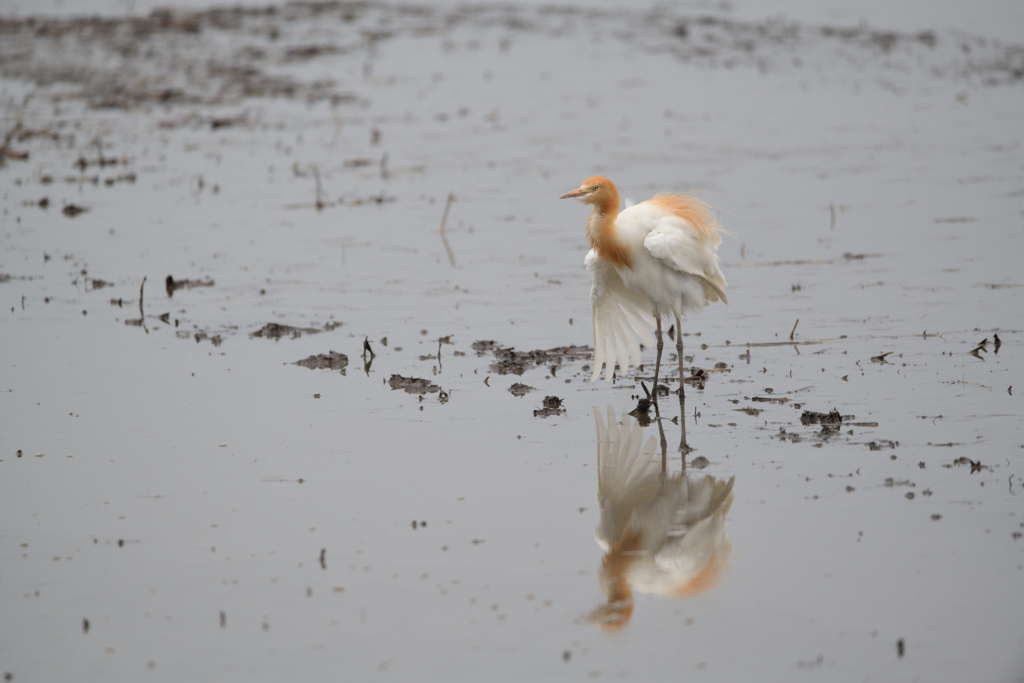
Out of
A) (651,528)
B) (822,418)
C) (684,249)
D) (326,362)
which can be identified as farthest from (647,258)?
(326,362)

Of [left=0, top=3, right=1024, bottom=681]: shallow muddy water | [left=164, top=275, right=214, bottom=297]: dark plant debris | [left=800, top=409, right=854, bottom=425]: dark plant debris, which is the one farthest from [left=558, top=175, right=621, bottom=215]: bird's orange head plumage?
[left=164, top=275, right=214, bottom=297]: dark plant debris

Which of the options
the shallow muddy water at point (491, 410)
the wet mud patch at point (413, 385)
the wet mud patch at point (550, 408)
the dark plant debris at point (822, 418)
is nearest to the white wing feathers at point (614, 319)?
the shallow muddy water at point (491, 410)

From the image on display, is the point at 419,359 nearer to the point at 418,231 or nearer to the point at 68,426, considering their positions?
the point at 68,426

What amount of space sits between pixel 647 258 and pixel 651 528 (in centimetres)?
253

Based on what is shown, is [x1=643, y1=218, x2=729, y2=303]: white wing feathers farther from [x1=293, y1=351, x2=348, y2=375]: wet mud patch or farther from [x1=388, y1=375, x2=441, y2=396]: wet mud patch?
[x1=293, y1=351, x2=348, y2=375]: wet mud patch

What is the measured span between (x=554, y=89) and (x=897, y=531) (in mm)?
16900

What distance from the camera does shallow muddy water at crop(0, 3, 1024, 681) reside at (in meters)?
4.48

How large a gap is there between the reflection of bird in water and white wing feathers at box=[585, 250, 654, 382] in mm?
1204

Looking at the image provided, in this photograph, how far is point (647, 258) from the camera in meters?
7.38

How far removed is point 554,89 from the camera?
68.6ft

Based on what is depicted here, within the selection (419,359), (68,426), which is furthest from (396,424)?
(68,426)

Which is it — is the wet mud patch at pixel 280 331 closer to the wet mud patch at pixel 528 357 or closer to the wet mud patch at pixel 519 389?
the wet mud patch at pixel 528 357

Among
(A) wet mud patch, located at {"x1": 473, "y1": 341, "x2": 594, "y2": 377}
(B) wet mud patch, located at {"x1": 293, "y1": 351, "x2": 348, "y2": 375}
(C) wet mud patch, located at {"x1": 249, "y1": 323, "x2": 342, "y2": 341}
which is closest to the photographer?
(A) wet mud patch, located at {"x1": 473, "y1": 341, "x2": 594, "y2": 377}

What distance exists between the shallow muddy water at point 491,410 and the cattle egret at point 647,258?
0.44 metres
